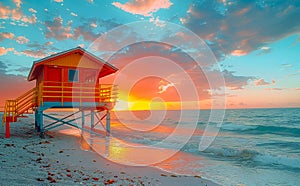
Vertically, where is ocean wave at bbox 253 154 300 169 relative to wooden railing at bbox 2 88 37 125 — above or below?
below

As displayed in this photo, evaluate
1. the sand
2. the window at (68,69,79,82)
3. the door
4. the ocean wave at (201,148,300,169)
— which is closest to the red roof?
the door

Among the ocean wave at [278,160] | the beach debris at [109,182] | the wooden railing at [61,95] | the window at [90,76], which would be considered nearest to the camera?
the beach debris at [109,182]

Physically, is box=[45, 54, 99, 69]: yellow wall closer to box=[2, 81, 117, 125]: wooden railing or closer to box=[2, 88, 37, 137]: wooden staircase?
box=[2, 81, 117, 125]: wooden railing

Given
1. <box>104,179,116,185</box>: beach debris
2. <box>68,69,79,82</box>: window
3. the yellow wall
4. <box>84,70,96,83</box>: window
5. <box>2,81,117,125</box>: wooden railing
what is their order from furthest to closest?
<box>84,70,96,83</box>: window
<box>68,69,79,82</box>: window
the yellow wall
<box>2,81,117,125</box>: wooden railing
<box>104,179,116,185</box>: beach debris

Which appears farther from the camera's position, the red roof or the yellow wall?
the yellow wall

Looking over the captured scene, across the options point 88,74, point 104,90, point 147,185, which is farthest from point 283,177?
point 88,74

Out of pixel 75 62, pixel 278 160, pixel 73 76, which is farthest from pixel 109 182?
pixel 278 160

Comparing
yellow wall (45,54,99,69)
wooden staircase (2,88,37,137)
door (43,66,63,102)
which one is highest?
yellow wall (45,54,99,69)

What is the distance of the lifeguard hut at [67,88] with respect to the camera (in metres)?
15.9

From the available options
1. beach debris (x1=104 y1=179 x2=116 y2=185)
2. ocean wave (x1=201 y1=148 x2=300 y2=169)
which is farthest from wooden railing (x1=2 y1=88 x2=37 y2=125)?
ocean wave (x1=201 y1=148 x2=300 y2=169)

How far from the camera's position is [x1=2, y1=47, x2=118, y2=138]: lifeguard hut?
15.9 meters

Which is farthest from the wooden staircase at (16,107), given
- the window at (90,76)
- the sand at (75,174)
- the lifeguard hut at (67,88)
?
the sand at (75,174)

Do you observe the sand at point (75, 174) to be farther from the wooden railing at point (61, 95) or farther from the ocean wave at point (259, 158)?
the ocean wave at point (259, 158)

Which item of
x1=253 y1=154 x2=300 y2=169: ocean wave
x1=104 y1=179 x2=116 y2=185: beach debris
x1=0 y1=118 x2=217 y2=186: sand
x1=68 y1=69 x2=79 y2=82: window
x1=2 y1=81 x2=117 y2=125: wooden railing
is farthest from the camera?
x1=68 y1=69 x2=79 y2=82: window
